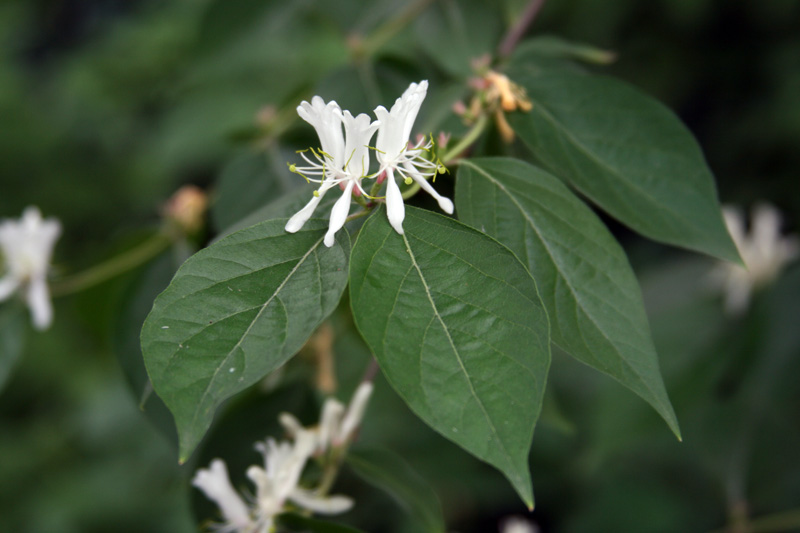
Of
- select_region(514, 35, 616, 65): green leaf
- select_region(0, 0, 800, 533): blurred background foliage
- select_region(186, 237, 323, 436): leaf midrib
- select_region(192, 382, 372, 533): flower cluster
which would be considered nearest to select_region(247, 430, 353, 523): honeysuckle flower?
select_region(192, 382, 372, 533): flower cluster

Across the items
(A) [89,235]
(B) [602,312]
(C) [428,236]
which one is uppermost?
(A) [89,235]

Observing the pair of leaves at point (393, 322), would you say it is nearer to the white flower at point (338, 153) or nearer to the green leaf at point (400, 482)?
the white flower at point (338, 153)

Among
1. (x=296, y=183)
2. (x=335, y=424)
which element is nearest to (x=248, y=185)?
(x=296, y=183)

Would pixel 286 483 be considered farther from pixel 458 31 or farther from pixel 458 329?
pixel 458 31

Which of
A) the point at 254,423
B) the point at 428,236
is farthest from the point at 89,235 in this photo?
the point at 428,236

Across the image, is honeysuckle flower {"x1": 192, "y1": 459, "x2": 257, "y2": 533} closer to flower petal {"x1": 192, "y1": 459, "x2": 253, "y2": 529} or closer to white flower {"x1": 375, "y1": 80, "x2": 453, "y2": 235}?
flower petal {"x1": 192, "y1": 459, "x2": 253, "y2": 529}

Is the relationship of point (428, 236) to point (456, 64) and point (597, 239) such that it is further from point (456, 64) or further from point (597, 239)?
point (456, 64)
